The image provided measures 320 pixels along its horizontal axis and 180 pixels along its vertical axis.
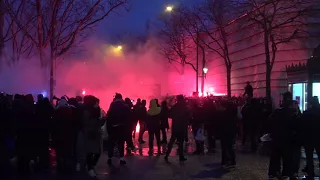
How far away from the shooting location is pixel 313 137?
8.39m

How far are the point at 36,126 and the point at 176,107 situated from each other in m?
3.47

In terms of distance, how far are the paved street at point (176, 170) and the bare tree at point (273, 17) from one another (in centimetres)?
787

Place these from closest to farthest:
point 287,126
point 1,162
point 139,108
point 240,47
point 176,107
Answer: point 287,126 < point 1,162 < point 176,107 < point 139,108 < point 240,47

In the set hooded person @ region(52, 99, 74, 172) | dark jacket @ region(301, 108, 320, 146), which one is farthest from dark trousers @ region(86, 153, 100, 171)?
dark jacket @ region(301, 108, 320, 146)

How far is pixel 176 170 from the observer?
9.48 meters

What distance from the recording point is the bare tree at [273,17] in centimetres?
1908

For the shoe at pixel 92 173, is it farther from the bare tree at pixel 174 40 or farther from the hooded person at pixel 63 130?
the bare tree at pixel 174 40

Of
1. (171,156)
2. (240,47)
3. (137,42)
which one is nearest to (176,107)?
(171,156)

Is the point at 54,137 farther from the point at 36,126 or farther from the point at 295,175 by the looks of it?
the point at 295,175

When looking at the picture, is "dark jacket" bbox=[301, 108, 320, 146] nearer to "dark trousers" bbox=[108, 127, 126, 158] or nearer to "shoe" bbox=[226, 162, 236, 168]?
"shoe" bbox=[226, 162, 236, 168]

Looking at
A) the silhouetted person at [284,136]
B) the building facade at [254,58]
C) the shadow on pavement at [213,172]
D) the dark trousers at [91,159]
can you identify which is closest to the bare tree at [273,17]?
the building facade at [254,58]

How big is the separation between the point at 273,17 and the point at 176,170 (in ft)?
39.8

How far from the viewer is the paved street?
865cm

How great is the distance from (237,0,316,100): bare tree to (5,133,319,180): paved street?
7.87m
